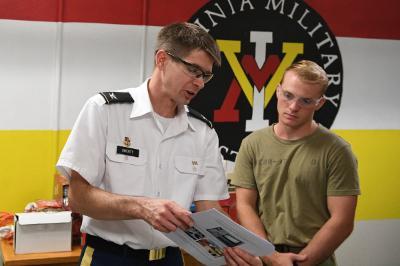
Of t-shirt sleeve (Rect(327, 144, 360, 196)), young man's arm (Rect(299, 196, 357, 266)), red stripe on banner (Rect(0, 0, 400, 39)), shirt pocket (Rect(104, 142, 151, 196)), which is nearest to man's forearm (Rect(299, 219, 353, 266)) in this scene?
young man's arm (Rect(299, 196, 357, 266))

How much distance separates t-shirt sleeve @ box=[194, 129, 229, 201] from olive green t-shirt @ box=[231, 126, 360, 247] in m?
0.33

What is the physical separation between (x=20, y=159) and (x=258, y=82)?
168 centimetres

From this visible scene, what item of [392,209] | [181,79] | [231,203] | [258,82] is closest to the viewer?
[181,79]

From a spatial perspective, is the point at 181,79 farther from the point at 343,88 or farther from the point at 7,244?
the point at 343,88

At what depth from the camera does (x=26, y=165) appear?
358 cm

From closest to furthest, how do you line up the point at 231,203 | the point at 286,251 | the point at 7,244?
1. the point at 286,251
2. the point at 7,244
3. the point at 231,203

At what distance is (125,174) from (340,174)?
35.9 inches

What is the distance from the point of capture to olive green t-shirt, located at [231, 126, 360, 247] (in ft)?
7.88

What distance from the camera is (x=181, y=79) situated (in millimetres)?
1961

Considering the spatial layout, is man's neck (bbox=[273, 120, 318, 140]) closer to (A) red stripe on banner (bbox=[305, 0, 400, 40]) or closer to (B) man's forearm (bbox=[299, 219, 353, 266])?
(B) man's forearm (bbox=[299, 219, 353, 266])

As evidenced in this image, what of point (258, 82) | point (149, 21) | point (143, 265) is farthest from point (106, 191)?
point (258, 82)

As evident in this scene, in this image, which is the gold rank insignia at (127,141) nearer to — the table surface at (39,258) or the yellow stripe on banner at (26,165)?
the table surface at (39,258)

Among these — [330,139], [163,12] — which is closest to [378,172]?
[163,12]

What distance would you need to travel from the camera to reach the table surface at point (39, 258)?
3.00m
